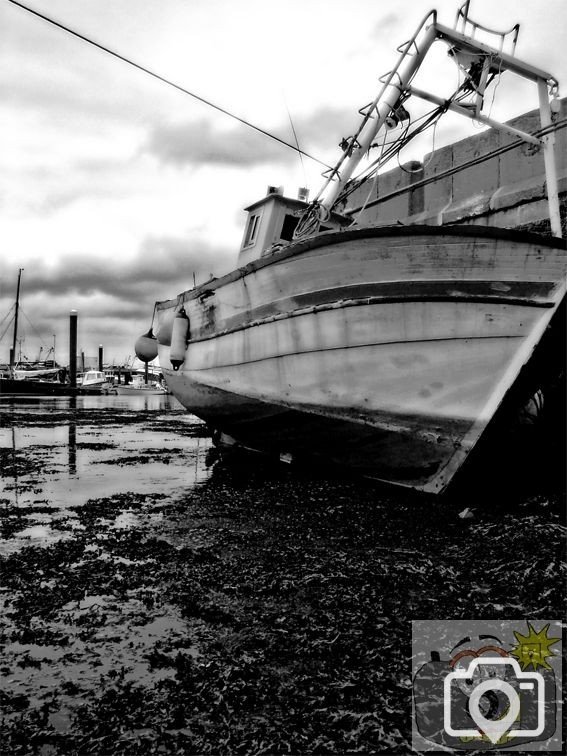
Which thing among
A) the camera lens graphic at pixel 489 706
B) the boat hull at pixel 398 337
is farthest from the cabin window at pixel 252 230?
the camera lens graphic at pixel 489 706

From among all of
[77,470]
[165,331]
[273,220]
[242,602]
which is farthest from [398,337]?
[165,331]

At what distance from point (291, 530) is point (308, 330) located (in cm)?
214

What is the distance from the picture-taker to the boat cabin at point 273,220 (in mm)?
8039

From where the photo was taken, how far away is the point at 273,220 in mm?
8047

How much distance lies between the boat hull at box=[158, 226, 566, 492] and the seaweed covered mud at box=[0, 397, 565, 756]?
537 millimetres

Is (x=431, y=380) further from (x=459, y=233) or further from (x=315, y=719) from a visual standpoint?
(x=315, y=719)

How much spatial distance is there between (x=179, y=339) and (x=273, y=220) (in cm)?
245

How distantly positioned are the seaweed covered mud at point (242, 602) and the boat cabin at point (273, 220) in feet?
15.1

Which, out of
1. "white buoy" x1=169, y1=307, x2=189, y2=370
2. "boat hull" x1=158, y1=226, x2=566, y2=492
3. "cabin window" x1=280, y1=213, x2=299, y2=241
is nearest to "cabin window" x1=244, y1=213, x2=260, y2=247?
"cabin window" x1=280, y1=213, x2=299, y2=241

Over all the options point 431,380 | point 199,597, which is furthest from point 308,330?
point 199,597

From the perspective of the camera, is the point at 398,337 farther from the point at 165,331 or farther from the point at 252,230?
the point at 165,331

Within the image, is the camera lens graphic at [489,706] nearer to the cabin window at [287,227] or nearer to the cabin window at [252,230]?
the cabin window at [287,227]

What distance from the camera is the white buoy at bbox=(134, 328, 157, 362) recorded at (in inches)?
409

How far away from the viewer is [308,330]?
4.96 metres
